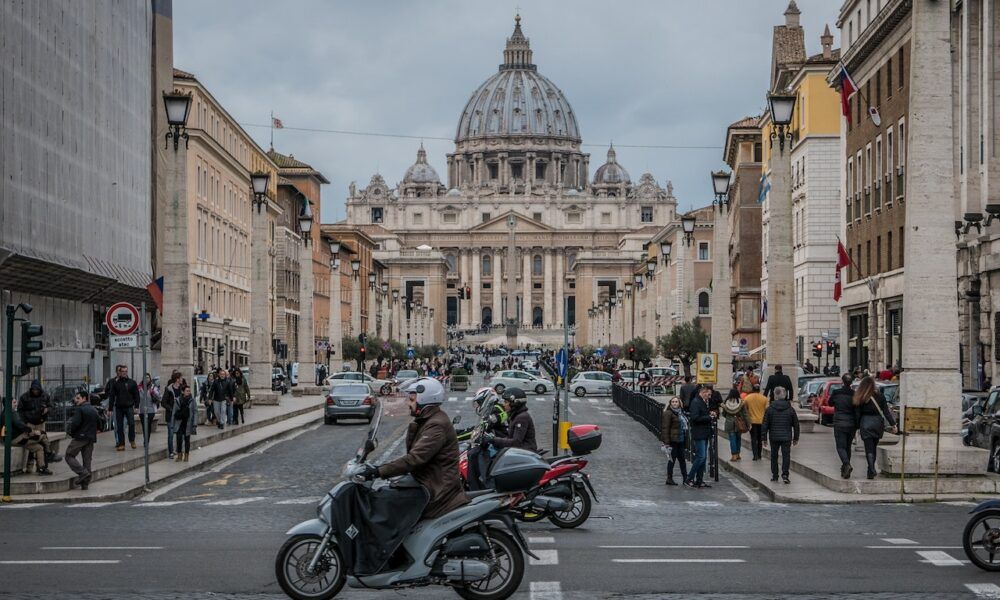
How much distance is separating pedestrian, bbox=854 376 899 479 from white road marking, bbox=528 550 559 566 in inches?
314

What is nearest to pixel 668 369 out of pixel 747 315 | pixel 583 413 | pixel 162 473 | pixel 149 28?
pixel 747 315

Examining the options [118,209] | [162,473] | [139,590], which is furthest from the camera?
[118,209]

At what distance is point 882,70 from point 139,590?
43193 mm

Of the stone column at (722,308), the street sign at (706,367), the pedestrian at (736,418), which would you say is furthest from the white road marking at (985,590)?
the stone column at (722,308)

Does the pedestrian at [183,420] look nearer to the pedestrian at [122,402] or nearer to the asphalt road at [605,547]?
the pedestrian at [122,402]

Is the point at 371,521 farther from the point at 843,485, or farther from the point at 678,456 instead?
the point at 678,456

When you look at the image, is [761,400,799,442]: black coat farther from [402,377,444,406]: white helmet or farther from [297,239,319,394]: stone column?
[297,239,319,394]: stone column

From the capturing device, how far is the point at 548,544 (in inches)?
607

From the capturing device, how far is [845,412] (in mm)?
22094

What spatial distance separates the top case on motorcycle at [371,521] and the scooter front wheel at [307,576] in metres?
0.12

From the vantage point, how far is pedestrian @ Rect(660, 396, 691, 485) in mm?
23219

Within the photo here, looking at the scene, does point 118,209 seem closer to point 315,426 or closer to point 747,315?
point 315,426

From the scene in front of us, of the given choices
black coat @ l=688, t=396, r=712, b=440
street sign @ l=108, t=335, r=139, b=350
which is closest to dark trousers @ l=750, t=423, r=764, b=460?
black coat @ l=688, t=396, r=712, b=440

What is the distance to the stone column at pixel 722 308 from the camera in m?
39.6
